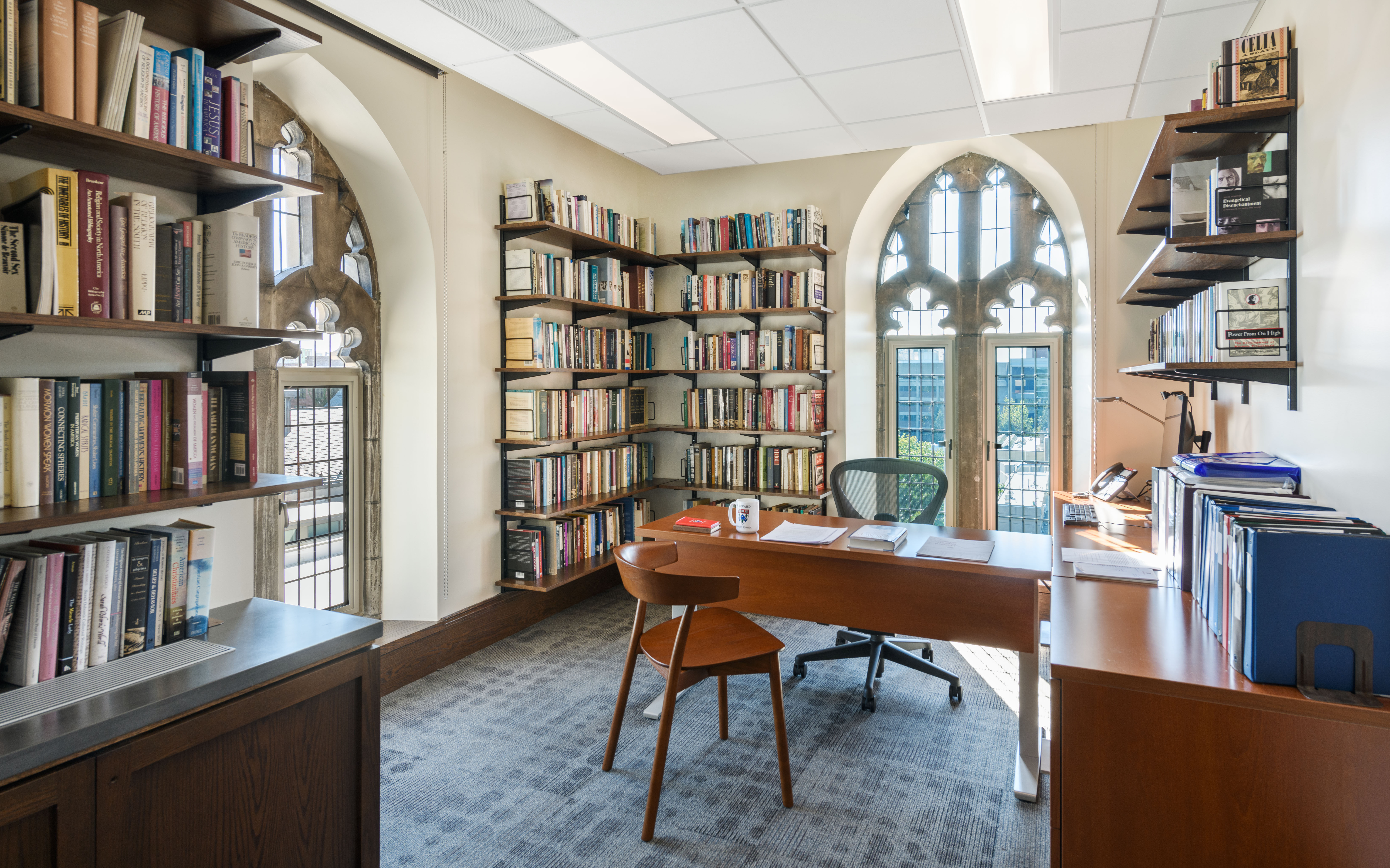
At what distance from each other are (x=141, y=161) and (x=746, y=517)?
2378mm

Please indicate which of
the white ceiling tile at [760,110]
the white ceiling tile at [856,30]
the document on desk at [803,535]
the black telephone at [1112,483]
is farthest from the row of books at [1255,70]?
the black telephone at [1112,483]

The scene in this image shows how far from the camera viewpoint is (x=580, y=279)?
4.56 metres

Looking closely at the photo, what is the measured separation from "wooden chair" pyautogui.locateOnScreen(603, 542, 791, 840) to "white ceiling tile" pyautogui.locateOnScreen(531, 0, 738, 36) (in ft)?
6.56

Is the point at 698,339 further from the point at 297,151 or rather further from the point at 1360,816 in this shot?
the point at 1360,816

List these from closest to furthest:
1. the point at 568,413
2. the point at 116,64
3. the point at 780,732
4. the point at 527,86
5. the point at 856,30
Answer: the point at 116,64 → the point at 780,732 → the point at 856,30 → the point at 527,86 → the point at 568,413

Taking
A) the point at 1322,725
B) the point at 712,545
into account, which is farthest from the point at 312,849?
the point at 1322,725

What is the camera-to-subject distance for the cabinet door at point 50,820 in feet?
4.19

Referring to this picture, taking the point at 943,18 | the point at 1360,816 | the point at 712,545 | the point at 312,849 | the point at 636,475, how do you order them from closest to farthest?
1. the point at 1360,816
2. the point at 312,849
3. the point at 943,18
4. the point at 712,545
5. the point at 636,475

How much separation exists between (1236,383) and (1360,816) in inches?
82.2

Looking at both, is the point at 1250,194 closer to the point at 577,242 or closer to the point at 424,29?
the point at 424,29

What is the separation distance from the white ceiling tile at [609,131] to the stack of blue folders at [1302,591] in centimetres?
348

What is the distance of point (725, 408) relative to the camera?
17.2ft

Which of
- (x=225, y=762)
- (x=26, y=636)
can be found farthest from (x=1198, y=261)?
(x=26, y=636)

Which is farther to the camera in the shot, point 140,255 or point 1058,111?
point 1058,111
